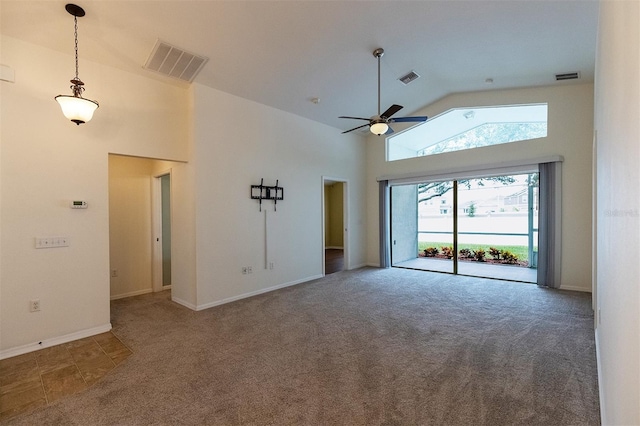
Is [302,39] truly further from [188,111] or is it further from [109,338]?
[109,338]

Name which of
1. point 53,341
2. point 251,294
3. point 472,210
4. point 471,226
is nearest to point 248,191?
point 251,294

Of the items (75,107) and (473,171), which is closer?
(75,107)

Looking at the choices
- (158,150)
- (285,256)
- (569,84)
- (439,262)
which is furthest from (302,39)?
(439,262)

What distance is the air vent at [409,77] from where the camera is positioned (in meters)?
4.62

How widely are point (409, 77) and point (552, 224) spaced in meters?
3.56

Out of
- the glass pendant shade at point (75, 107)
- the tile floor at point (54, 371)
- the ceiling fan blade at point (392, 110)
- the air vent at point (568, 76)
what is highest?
the air vent at point (568, 76)

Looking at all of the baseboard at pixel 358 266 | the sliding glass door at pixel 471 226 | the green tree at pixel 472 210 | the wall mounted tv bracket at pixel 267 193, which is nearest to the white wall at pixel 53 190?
the wall mounted tv bracket at pixel 267 193

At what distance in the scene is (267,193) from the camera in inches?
197

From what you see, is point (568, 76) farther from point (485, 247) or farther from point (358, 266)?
point (358, 266)

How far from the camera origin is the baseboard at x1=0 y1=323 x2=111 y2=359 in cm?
283

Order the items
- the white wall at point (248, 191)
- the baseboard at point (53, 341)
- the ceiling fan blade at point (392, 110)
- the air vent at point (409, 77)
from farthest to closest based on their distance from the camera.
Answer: the air vent at point (409, 77) → the white wall at point (248, 191) → the ceiling fan blade at point (392, 110) → the baseboard at point (53, 341)

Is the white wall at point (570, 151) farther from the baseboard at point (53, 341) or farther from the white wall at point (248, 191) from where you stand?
the baseboard at point (53, 341)

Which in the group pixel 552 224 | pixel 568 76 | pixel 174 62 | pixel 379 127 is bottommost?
pixel 552 224

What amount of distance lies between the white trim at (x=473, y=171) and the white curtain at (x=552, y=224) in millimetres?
171
